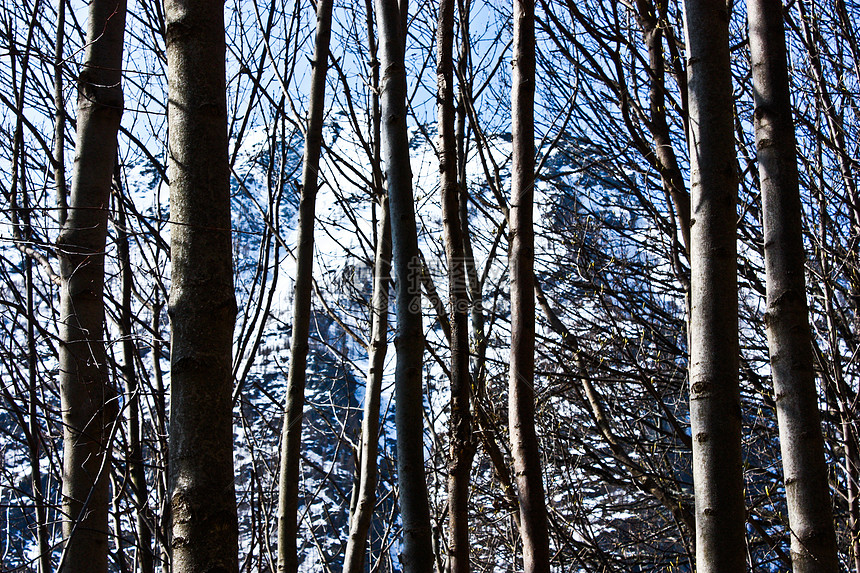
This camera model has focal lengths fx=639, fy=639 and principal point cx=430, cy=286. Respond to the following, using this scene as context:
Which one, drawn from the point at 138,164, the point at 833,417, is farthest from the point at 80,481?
the point at 833,417

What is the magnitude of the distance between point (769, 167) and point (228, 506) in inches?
59.7

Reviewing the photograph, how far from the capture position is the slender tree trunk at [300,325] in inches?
77.9

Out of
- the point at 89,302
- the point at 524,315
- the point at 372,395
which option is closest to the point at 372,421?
the point at 372,395

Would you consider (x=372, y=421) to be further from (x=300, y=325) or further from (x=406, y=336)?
(x=406, y=336)

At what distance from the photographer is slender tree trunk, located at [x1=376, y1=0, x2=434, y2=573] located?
1302 mm

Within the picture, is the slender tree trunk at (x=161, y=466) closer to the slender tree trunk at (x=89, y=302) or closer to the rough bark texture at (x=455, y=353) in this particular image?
the slender tree trunk at (x=89, y=302)

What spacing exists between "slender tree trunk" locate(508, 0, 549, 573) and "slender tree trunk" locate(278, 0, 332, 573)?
2.45 feet

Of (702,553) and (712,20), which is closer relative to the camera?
(702,553)

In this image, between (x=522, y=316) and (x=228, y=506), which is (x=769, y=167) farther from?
(x=228, y=506)

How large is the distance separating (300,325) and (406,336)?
0.78m

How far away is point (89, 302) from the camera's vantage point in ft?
5.49

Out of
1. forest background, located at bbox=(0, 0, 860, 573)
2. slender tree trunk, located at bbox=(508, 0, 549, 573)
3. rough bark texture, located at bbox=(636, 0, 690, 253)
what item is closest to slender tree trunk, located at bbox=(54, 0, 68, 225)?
forest background, located at bbox=(0, 0, 860, 573)

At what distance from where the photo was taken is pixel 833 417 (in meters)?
3.66

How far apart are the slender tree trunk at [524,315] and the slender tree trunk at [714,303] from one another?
404 millimetres
